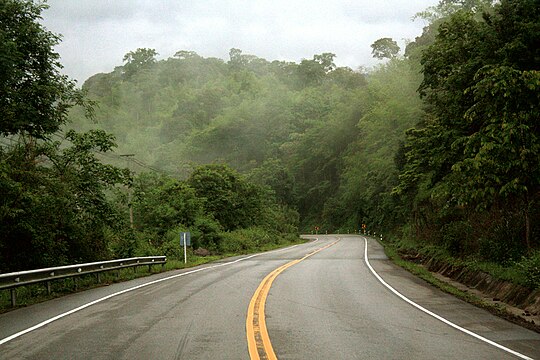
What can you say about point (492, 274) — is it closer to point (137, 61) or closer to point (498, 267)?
point (498, 267)

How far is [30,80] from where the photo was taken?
60.6 feet

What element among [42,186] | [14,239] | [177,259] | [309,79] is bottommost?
[177,259]

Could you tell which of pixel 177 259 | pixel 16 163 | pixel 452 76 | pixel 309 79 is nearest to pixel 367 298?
pixel 452 76

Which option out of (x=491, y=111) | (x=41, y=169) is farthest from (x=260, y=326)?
(x=41, y=169)

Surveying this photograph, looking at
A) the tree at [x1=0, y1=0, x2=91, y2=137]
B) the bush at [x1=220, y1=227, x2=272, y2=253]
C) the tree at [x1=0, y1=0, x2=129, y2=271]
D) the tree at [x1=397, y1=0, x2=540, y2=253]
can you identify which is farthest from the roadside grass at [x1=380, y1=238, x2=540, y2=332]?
the bush at [x1=220, y1=227, x2=272, y2=253]

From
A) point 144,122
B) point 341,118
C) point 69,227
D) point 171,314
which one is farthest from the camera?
point 144,122

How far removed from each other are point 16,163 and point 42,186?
1.13m

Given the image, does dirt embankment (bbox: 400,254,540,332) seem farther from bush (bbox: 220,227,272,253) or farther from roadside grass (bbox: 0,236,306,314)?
bush (bbox: 220,227,272,253)

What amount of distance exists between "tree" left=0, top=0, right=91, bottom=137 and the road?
7032 millimetres

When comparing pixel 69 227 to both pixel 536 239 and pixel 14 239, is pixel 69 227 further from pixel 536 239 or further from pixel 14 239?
pixel 536 239

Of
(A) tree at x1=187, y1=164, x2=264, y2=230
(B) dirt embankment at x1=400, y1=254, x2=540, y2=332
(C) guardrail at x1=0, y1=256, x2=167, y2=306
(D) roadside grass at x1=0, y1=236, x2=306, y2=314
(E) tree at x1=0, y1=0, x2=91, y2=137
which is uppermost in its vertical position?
(E) tree at x1=0, y1=0, x2=91, y2=137

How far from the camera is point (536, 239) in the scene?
15.4 m

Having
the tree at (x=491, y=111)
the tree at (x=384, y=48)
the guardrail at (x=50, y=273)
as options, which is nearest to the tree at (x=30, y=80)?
the guardrail at (x=50, y=273)

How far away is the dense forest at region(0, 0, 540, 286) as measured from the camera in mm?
14773
